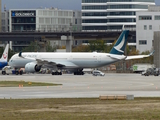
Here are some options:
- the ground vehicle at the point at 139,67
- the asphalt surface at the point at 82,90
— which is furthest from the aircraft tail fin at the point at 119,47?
the asphalt surface at the point at 82,90

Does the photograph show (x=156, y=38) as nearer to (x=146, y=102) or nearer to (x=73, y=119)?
(x=146, y=102)

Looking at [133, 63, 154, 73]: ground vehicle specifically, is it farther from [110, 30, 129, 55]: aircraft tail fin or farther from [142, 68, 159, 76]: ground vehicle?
[110, 30, 129, 55]: aircraft tail fin

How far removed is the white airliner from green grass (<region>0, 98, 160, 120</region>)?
5588cm

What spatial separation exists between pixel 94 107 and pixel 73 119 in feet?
18.8

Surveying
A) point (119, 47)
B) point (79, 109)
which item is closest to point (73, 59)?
point (119, 47)

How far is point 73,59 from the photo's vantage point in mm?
96062

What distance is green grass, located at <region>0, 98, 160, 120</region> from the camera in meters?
27.9

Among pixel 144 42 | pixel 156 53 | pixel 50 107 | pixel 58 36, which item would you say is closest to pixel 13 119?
pixel 50 107

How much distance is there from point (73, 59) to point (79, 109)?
212 ft

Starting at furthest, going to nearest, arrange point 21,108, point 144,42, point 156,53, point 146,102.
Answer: point 144,42 < point 156,53 < point 146,102 < point 21,108

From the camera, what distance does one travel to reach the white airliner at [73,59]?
9388cm

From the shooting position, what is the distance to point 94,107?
32469 mm

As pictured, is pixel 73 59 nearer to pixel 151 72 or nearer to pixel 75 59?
pixel 75 59

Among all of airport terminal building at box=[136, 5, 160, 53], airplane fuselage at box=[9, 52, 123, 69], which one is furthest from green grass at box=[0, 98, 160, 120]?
airport terminal building at box=[136, 5, 160, 53]
